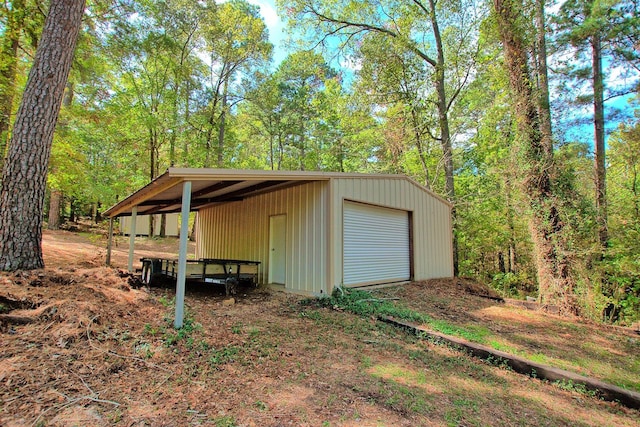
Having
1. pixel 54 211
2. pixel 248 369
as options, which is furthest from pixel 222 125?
pixel 248 369

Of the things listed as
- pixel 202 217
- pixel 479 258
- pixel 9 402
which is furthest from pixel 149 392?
pixel 479 258

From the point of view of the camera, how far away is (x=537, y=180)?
696cm

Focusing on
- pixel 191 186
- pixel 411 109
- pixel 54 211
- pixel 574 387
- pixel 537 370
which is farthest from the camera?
pixel 54 211

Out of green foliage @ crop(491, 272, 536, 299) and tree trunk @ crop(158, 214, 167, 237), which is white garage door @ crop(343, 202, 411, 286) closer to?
green foliage @ crop(491, 272, 536, 299)

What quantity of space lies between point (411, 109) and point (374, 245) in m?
7.62

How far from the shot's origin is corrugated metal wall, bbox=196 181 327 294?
6.74 m

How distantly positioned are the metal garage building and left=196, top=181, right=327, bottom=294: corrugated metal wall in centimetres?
2

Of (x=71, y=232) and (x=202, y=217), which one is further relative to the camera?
(x=71, y=232)

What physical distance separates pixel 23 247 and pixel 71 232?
13039mm

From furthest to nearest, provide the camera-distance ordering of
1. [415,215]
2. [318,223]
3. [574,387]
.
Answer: [415,215] → [318,223] → [574,387]

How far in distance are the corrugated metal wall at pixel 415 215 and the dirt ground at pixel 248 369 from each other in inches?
87.4

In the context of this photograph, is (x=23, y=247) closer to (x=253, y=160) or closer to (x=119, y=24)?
(x=119, y=24)

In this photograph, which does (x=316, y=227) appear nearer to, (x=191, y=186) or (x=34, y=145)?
(x=191, y=186)

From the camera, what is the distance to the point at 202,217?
37.1ft
